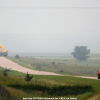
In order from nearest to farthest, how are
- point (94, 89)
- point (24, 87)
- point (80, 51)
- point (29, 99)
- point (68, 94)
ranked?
1. point (29, 99)
2. point (68, 94)
3. point (94, 89)
4. point (24, 87)
5. point (80, 51)

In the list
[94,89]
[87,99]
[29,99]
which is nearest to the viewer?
[29,99]

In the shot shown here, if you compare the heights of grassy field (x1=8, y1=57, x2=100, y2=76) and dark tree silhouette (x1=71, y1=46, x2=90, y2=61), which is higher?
dark tree silhouette (x1=71, y1=46, x2=90, y2=61)

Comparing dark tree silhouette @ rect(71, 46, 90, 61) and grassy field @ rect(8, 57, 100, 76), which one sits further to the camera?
dark tree silhouette @ rect(71, 46, 90, 61)

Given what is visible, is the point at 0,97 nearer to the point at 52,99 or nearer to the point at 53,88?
the point at 53,88

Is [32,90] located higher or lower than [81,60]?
lower

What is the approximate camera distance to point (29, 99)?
11.3 meters

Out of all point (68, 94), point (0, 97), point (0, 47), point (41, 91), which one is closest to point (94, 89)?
point (68, 94)

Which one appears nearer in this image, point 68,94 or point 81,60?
point 68,94

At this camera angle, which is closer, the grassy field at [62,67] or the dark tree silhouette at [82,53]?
the grassy field at [62,67]

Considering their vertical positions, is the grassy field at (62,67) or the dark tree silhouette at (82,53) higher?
the dark tree silhouette at (82,53)

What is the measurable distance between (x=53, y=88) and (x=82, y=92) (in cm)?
201

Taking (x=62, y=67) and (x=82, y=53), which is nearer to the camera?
(x=62, y=67)

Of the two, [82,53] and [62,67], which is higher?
[82,53]

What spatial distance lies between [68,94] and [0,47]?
69336 mm
